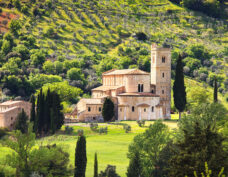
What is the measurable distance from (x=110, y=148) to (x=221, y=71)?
82099 mm

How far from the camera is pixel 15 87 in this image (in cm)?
11288

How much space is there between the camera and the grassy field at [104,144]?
59.4 m

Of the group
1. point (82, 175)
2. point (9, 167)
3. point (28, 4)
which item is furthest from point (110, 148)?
point (28, 4)

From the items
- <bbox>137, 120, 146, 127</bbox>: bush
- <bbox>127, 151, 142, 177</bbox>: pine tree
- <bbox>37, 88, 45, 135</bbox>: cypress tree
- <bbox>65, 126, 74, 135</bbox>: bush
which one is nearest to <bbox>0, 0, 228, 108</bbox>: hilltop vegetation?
<bbox>37, 88, 45, 135</bbox>: cypress tree

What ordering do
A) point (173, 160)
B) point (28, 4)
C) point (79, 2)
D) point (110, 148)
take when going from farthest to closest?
point (79, 2) < point (28, 4) < point (110, 148) < point (173, 160)

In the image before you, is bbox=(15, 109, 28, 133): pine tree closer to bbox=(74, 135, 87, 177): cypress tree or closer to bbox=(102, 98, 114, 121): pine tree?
bbox=(102, 98, 114, 121): pine tree

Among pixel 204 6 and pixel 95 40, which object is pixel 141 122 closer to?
pixel 95 40

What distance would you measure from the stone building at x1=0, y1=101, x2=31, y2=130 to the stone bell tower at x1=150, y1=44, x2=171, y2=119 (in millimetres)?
23470

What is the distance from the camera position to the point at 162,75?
311ft

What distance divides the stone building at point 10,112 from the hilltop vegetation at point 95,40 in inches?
643

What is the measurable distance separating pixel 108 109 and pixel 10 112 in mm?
15668

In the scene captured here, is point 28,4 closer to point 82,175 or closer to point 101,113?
point 101,113

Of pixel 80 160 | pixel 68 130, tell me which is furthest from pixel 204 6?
pixel 80 160

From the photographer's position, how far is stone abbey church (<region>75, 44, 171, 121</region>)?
291 feet
